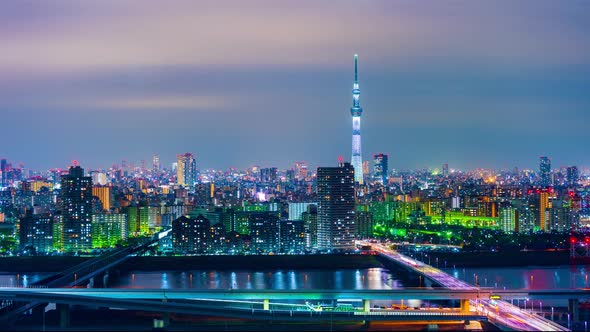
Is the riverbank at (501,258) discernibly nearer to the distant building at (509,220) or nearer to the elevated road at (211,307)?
the distant building at (509,220)

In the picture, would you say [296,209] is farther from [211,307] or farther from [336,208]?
[211,307]

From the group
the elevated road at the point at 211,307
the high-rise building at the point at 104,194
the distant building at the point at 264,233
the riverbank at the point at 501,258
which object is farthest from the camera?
the high-rise building at the point at 104,194

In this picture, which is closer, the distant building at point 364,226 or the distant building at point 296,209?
the distant building at point 364,226

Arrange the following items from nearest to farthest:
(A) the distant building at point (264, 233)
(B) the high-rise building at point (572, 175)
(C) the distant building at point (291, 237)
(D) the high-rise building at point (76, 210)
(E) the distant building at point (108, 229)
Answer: (A) the distant building at point (264, 233) → (C) the distant building at point (291, 237) → (D) the high-rise building at point (76, 210) → (E) the distant building at point (108, 229) → (B) the high-rise building at point (572, 175)

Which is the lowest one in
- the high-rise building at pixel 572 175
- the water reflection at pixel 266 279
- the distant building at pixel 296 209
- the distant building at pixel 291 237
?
the water reflection at pixel 266 279

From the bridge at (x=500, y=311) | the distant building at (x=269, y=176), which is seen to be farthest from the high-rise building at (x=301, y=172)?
the bridge at (x=500, y=311)

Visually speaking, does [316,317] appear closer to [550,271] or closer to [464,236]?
[550,271]
